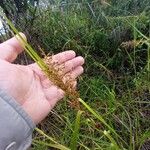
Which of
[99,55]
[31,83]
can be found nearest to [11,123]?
[31,83]

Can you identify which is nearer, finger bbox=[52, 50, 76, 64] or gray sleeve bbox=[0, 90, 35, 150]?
gray sleeve bbox=[0, 90, 35, 150]

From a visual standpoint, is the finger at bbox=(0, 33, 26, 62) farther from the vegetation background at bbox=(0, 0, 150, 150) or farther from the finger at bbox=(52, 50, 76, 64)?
the vegetation background at bbox=(0, 0, 150, 150)

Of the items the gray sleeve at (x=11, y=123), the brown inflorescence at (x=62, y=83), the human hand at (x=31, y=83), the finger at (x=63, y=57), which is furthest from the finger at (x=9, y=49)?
the brown inflorescence at (x=62, y=83)

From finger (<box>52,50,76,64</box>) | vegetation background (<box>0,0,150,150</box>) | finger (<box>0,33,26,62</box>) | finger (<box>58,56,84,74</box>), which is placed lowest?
vegetation background (<box>0,0,150,150</box>)

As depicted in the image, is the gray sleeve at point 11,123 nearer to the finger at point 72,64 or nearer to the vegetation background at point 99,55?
the finger at point 72,64

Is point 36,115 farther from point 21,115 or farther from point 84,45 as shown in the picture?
point 84,45

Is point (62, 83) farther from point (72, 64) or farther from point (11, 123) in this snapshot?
point (72, 64)

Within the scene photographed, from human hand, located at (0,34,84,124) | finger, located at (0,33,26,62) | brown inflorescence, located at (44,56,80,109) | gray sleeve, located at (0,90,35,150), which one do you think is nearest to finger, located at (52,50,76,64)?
human hand, located at (0,34,84,124)
